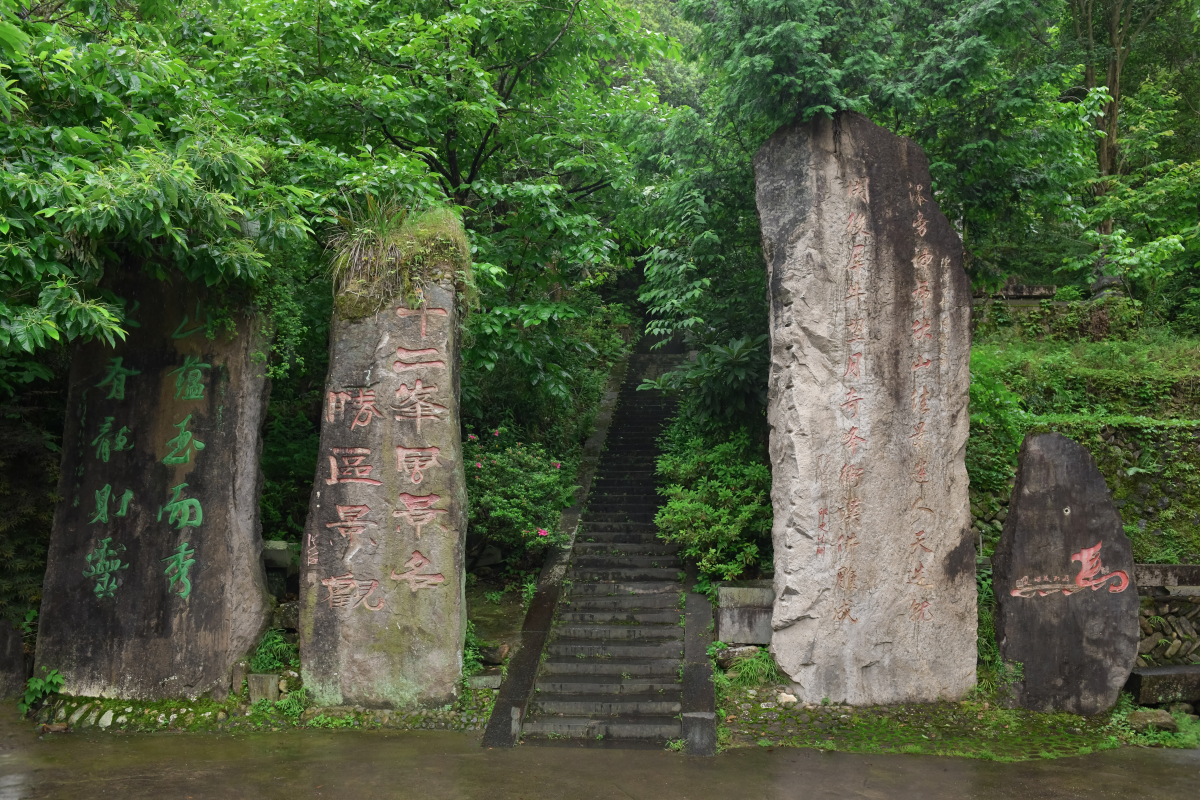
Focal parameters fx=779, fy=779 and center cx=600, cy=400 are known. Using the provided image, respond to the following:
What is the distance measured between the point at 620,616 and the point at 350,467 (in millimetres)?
3008

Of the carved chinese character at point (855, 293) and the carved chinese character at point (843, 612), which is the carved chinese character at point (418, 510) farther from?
the carved chinese character at point (855, 293)

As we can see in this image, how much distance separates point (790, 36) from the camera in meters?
6.68

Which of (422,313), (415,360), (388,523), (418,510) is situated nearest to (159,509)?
(388,523)

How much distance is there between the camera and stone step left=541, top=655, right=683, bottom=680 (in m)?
6.96

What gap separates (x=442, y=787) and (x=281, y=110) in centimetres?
642

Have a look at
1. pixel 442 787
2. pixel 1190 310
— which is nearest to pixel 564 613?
pixel 442 787

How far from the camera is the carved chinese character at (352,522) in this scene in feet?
21.6

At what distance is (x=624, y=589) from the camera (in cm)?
812

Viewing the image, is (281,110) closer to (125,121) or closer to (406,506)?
(125,121)

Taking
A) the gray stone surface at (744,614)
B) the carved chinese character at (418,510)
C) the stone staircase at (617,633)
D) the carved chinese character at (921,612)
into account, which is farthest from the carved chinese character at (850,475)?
the carved chinese character at (418,510)

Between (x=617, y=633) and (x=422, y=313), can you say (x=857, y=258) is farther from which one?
(x=617, y=633)

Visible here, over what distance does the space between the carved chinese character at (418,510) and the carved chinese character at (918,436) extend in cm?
413

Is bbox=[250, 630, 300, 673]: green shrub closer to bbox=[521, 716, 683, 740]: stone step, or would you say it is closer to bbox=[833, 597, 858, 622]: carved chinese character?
bbox=[521, 716, 683, 740]: stone step

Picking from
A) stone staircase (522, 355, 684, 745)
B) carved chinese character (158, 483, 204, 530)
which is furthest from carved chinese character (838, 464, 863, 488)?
carved chinese character (158, 483, 204, 530)
